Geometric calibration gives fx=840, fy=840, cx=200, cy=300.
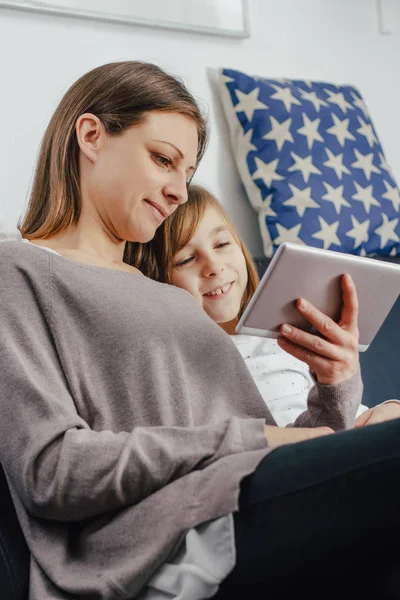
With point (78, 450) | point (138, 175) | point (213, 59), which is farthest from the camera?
point (213, 59)

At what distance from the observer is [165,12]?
7.16 ft

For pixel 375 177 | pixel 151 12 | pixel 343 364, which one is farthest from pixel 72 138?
pixel 375 177

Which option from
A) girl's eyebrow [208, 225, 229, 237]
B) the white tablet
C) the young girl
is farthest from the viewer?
girl's eyebrow [208, 225, 229, 237]

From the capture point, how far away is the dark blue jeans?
85 cm

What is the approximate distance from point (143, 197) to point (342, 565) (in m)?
0.74

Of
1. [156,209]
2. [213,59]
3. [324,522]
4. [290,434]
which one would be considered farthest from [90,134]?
[213,59]

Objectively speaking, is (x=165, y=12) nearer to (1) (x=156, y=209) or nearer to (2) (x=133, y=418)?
(1) (x=156, y=209)

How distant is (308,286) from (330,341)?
105mm

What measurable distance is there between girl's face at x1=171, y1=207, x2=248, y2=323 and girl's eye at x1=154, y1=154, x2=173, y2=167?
29cm

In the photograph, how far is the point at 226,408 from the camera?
50.1 inches

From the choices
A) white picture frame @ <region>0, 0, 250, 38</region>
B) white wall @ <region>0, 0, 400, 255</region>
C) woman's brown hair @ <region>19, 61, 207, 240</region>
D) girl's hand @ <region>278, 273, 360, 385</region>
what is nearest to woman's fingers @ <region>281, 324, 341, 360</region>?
girl's hand @ <region>278, 273, 360, 385</region>

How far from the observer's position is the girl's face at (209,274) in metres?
1.71

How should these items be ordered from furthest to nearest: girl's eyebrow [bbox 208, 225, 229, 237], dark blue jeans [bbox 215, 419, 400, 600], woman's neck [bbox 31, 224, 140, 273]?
girl's eyebrow [bbox 208, 225, 229, 237], woman's neck [bbox 31, 224, 140, 273], dark blue jeans [bbox 215, 419, 400, 600]

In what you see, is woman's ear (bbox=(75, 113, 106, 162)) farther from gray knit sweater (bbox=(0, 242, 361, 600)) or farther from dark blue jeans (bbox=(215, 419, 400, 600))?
dark blue jeans (bbox=(215, 419, 400, 600))
